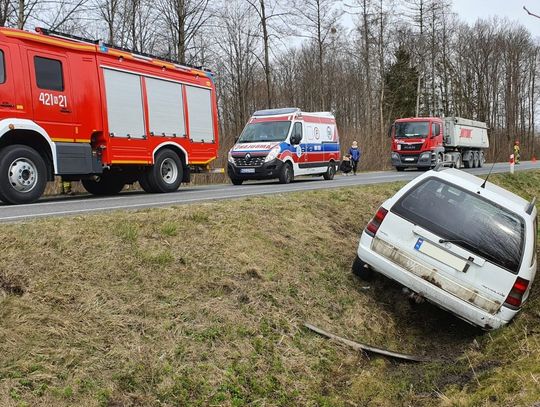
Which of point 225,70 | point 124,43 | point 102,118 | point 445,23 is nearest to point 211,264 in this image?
point 102,118

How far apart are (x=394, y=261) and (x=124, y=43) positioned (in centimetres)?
2897

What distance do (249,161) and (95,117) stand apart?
6648 mm

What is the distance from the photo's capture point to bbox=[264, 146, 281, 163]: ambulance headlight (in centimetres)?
1622

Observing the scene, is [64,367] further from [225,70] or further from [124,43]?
[225,70]

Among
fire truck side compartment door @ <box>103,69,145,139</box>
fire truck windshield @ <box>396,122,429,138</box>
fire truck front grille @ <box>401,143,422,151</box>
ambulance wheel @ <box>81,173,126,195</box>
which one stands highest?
fire truck side compartment door @ <box>103,69,145,139</box>

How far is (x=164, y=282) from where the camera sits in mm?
5312

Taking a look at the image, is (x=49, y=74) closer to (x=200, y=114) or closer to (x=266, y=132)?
(x=200, y=114)

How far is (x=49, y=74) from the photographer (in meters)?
9.63

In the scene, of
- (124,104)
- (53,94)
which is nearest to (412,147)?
(124,104)

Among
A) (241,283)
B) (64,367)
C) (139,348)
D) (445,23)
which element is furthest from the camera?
(445,23)

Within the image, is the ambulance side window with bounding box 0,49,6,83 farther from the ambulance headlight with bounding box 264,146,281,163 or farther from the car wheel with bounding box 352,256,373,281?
the ambulance headlight with bounding box 264,146,281,163

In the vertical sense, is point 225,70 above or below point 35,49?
above

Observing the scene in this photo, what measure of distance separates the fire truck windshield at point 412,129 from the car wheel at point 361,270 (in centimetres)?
2069

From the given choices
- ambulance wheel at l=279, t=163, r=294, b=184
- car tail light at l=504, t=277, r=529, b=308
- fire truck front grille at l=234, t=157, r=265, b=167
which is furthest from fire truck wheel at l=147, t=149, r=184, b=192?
car tail light at l=504, t=277, r=529, b=308
